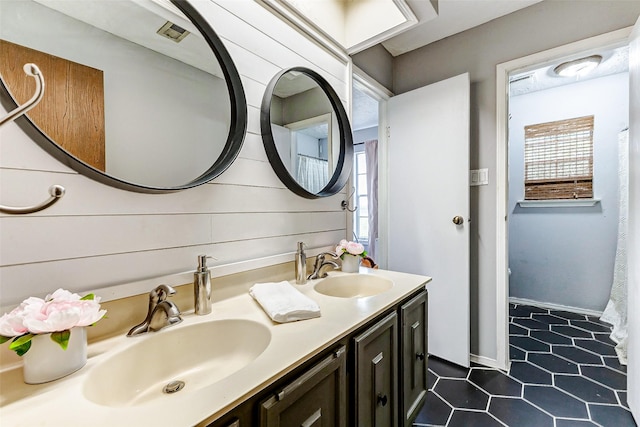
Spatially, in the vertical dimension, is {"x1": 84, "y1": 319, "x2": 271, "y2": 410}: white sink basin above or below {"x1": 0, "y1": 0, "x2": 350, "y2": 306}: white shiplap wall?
below

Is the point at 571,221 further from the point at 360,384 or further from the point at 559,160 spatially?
the point at 360,384

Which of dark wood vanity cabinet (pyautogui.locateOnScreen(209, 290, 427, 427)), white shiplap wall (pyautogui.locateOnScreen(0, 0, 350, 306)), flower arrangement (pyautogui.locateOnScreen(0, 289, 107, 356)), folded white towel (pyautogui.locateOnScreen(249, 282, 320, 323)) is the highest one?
white shiplap wall (pyautogui.locateOnScreen(0, 0, 350, 306))

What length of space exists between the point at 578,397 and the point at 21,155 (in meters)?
2.67

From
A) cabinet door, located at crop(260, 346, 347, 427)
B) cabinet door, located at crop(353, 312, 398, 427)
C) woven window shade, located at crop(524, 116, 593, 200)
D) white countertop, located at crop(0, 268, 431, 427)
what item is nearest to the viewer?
white countertop, located at crop(0, 268, 431, 427)

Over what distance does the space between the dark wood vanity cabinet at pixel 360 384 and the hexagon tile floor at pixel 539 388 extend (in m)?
0.36

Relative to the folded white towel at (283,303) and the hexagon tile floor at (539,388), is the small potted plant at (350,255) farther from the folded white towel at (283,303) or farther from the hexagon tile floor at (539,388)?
the hexagon tile floor at (539,388)

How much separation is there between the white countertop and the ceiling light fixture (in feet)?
9.73

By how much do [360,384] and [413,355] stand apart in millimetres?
475

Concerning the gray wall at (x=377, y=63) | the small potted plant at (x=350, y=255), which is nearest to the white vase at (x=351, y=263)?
the small potted plant at (x=350, y=255)

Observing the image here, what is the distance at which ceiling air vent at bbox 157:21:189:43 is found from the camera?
0.94 metres

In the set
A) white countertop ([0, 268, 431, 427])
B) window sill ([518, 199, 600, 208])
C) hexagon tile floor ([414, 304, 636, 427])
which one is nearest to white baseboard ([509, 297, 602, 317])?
hexagon tile floor ([414, 304, 636, 427])

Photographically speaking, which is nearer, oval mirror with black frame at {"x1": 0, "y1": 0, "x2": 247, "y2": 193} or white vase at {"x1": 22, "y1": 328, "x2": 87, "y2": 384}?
white vase at {"x1": 22, "y1": 328, "x2": 87, "y2": 384}

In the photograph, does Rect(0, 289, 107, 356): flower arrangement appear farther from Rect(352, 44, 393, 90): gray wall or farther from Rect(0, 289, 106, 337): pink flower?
Rect(352, 44, 393, 90): gray wall

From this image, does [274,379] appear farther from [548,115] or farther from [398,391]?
[548,115]
